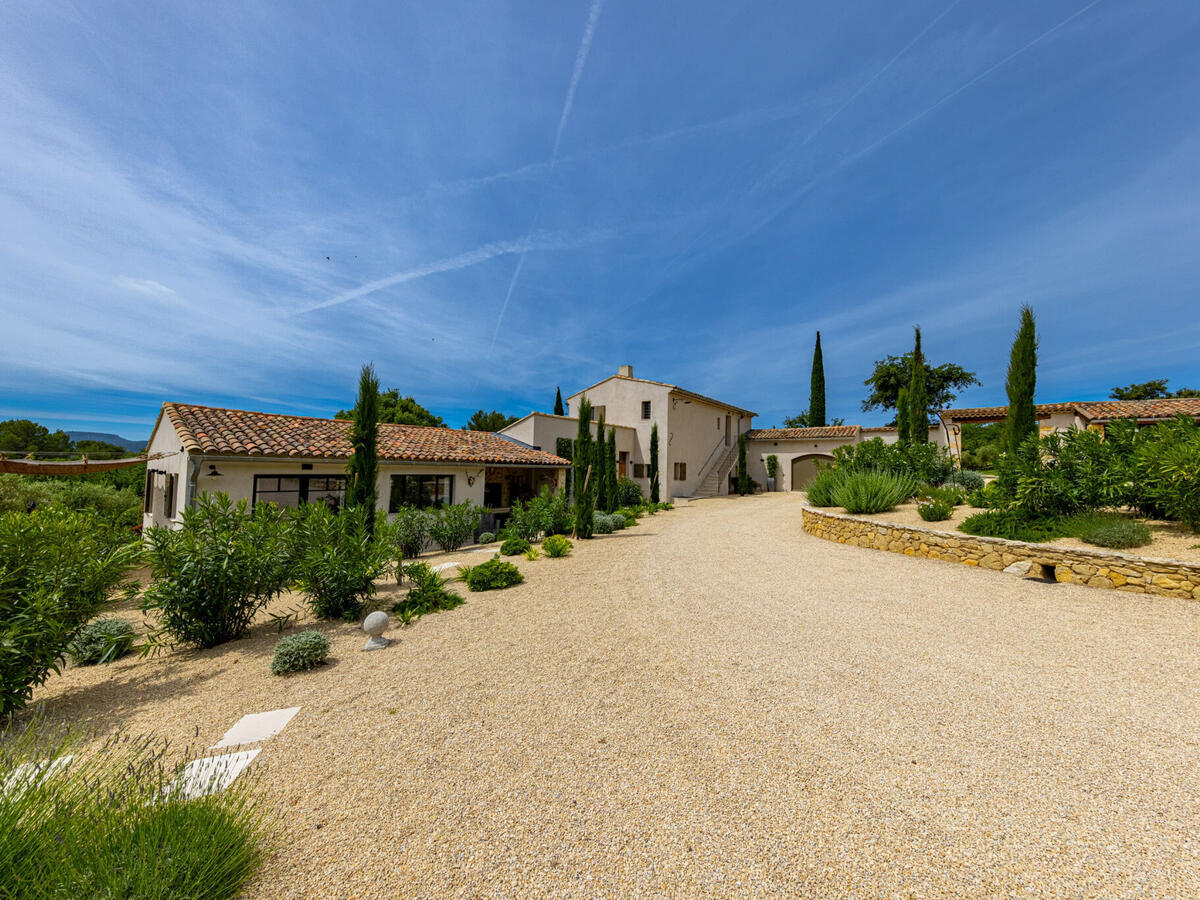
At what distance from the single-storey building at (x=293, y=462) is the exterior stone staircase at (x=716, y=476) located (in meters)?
12.4

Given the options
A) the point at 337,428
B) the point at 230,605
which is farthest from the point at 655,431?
the point at 230,605

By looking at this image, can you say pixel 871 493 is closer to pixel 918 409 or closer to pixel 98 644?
pixel 918 409

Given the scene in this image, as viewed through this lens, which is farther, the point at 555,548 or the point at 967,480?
the point at 967,480

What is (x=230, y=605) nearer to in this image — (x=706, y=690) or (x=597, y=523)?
(x=706, y=690)

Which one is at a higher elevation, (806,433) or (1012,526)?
(806,433)

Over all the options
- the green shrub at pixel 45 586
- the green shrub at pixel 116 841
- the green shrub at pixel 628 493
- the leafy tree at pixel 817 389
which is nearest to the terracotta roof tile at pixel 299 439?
the green shrub at pixel 628 493

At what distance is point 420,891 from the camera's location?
213 cm

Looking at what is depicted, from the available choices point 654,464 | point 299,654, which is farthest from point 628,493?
point 299,654

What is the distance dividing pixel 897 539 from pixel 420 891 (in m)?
10.3

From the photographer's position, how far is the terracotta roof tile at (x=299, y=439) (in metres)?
11.1

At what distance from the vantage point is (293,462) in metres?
11.9

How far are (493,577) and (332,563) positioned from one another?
2.56 m

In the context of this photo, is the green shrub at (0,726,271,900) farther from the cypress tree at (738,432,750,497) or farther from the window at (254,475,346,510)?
the cypress tree at (738,432,750,497)

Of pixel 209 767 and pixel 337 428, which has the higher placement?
pixel 337 428
